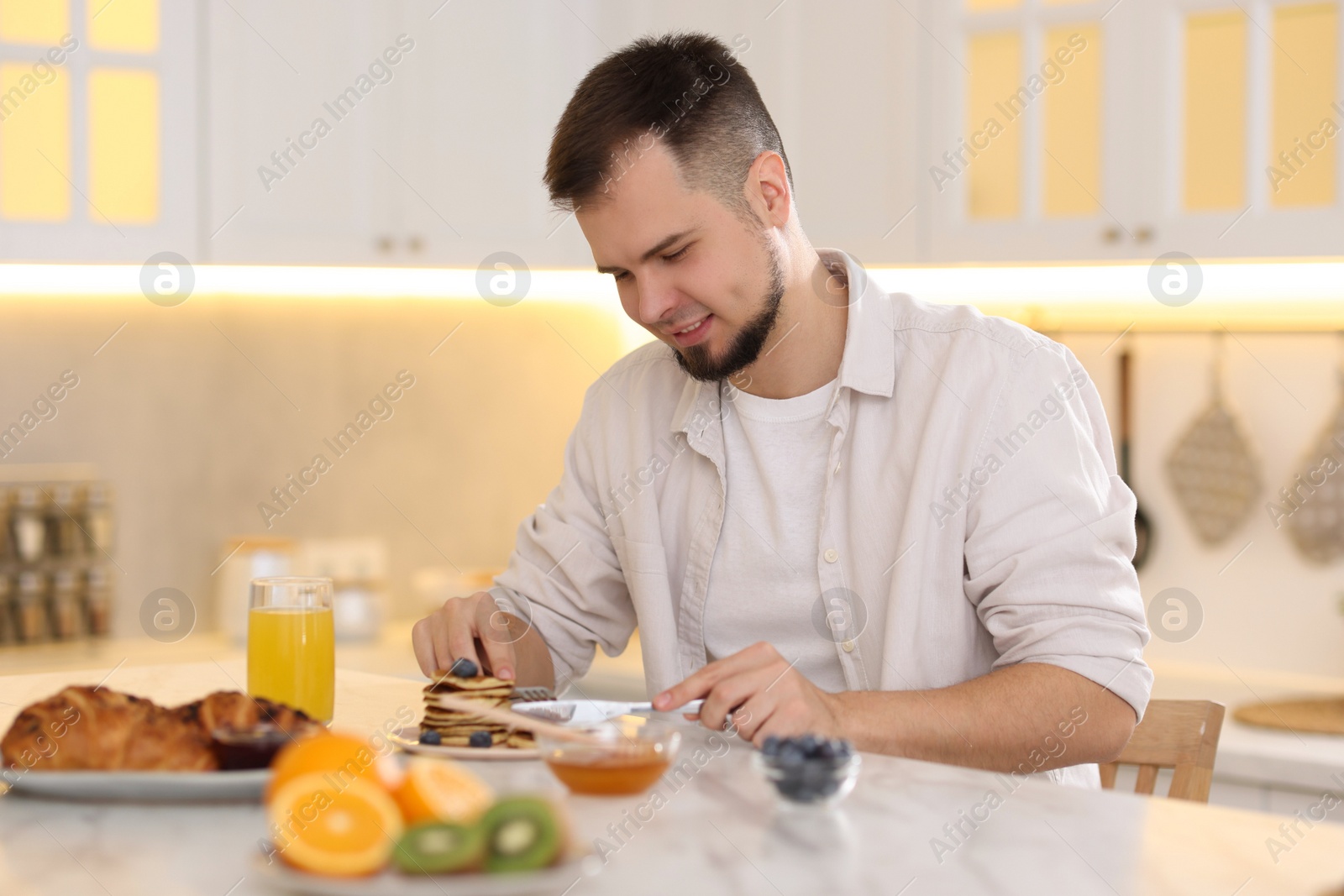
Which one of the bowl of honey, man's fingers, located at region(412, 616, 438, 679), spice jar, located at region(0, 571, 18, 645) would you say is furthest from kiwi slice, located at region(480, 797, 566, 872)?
spice jar, located at region(0, 571, 18, 645)

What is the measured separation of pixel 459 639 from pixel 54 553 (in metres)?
1.68

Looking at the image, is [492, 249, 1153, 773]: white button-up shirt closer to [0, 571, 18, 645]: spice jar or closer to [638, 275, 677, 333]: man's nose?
[638, 275, 677, 333]: man's nose

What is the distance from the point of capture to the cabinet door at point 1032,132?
2475 millimetres

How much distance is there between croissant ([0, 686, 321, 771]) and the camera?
97 centimetres

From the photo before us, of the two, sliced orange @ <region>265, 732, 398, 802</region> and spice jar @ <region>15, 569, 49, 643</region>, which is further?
spice jar @ <region>15, 569, 49, 643</region>

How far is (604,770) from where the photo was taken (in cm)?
97

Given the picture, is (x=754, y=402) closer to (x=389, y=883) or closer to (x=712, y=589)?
(x=712, y=589)

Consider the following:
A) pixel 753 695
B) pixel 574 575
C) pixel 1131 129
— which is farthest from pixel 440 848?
pixel 1131 129

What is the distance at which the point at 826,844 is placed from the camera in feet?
2.85

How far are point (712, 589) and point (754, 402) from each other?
248 mm

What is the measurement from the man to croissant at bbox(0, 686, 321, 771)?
0.45 m

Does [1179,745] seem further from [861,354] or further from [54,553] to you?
[54,553]

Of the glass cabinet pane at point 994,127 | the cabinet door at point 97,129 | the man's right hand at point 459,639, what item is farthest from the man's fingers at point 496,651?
the glass cabinet pane at point 994,127

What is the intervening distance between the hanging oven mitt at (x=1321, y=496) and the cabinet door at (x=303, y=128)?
1.95m
